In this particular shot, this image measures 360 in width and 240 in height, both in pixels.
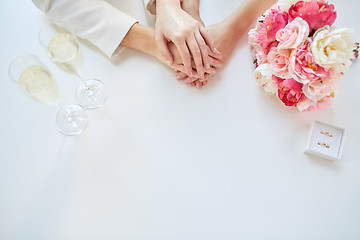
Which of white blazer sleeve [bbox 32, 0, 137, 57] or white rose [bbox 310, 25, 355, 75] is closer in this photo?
white rose [bbox 310, 25, 355, 75]

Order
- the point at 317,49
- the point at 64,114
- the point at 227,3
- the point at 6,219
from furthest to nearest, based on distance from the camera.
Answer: the point at 227,3 < the point at 64,114 < the point at 6,219 < the point at 317,49

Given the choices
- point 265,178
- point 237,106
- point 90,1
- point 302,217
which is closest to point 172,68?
point 237,106

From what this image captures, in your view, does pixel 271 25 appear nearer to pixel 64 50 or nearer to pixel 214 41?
→ pixel 214 41

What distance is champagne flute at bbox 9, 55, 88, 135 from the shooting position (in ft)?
2.64

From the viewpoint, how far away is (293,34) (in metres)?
0.82

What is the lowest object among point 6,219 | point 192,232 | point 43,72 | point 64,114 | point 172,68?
point 6,219

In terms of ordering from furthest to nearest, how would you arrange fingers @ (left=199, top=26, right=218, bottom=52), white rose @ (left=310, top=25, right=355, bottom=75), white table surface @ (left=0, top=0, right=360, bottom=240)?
fingers @ (left=199, top=26, right=218, bottom=52) < white table surface @ (left=0, top=0, right=360, bottom=240) < white rose @ (left=310, top=25, right=355, bottom=75)

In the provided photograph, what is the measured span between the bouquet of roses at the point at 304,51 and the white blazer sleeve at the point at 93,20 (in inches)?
18.9

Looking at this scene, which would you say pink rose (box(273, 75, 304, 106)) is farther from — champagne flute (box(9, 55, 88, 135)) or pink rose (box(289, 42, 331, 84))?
champagne flute (box(9, 55, 88, 135))

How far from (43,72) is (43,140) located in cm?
27

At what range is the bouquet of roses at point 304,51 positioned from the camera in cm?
79

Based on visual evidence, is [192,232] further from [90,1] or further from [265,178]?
[90,1]

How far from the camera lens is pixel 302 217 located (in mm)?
882

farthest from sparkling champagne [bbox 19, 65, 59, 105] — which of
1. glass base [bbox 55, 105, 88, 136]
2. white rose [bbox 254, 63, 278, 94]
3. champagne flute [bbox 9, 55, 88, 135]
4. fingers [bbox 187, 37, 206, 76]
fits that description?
white rose [bbox 254, 63, 278, 94]
